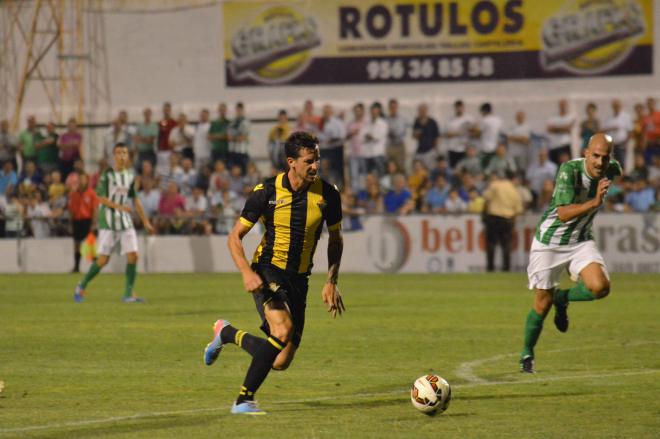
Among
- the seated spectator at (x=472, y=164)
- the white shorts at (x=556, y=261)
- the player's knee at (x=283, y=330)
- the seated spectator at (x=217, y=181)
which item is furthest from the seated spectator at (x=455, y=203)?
the player's knee at (x=283, y=330)

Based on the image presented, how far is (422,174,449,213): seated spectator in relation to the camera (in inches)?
1008

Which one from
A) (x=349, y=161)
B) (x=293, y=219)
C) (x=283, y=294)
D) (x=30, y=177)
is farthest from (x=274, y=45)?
(x=283, y=294)

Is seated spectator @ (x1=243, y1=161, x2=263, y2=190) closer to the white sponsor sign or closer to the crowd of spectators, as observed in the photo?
the crowd of spectators

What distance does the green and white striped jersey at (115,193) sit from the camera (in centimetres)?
1875

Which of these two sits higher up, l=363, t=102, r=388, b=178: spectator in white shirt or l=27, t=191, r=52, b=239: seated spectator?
l=363, t=102, r=388, b=178: spectator in white shirt

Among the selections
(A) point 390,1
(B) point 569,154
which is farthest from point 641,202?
(A) point 390,1

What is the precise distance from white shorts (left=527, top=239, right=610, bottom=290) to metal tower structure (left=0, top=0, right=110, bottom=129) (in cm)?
2145

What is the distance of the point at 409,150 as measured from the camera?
27875 millimetres

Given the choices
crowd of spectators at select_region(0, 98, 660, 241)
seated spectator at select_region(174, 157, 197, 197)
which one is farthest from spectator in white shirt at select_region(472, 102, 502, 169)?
seated spectator at select_region(174, 157, 197, 197)

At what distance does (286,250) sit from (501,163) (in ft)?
56.3

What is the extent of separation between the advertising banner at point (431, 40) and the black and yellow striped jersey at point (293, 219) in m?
20.7

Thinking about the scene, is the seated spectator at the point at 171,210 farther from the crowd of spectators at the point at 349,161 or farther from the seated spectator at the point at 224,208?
the seated spectator at the point at 224,208

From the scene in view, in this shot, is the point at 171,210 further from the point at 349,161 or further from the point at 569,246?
the point at 569,246

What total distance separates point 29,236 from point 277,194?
18.7 m
